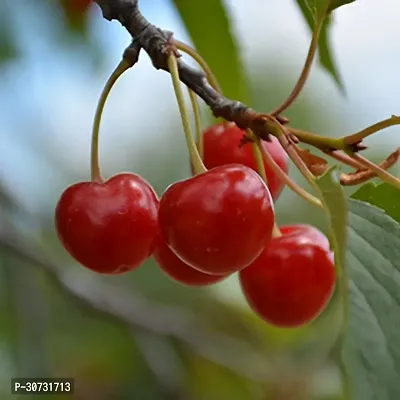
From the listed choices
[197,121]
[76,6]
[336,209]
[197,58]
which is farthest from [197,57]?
[76,6]

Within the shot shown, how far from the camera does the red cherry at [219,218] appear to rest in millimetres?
978

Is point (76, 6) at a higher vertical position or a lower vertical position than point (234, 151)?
higher

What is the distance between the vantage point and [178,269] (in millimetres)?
1191

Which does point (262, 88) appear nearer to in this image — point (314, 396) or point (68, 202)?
point (314, 396)

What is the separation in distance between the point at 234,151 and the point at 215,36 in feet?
1.31

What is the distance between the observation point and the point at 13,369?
2428 millimetres

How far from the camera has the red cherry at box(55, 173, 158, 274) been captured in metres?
1.11

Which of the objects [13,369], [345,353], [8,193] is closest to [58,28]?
[8,193]

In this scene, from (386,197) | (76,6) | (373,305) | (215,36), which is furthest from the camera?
(76,6)

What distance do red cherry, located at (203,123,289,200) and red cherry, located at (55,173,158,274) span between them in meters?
0.16

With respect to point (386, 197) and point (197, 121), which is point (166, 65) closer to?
point (197, 121)

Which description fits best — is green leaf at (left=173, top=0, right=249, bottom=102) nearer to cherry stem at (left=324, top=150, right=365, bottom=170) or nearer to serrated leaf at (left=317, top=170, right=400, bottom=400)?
cherry stem at (left=324, top=150, right=365, bottom=170)

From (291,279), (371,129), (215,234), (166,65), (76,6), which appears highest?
(76,6)

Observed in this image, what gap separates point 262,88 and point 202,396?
7.53 feet
